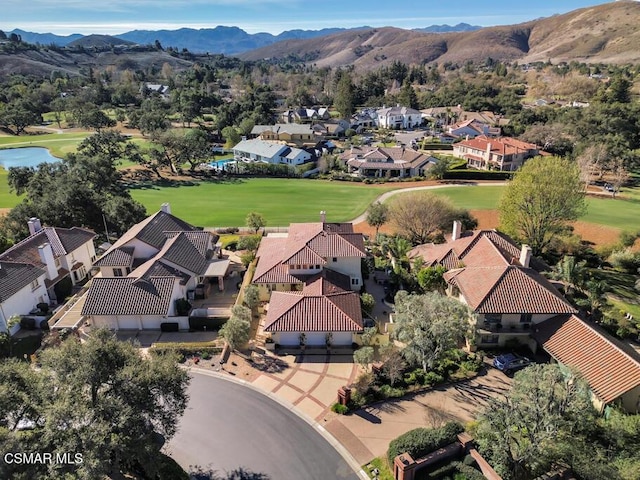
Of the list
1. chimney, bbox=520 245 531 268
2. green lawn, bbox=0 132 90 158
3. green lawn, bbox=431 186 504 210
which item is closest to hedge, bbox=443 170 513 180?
green lawn, bbox=431 186 504 210

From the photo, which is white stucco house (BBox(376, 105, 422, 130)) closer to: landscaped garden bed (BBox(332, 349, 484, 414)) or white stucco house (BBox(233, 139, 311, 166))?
white stucco house (BBox(233, 139, 311, 166))

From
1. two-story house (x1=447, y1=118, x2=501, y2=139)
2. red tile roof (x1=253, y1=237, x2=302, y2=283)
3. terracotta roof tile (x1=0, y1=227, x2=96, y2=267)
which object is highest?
two-story house (x1=447, y1=118, x2=501, y2=139)

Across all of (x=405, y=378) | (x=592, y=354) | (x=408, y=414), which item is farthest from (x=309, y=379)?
(x=592, y=354)

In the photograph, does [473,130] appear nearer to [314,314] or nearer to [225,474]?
[314,314]

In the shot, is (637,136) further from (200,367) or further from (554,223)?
(200,367)

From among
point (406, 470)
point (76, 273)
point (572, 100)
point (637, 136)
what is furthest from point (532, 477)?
point (572, 100)

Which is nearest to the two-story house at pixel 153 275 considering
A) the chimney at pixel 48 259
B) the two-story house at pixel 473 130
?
the chimney at pixel 48 259
